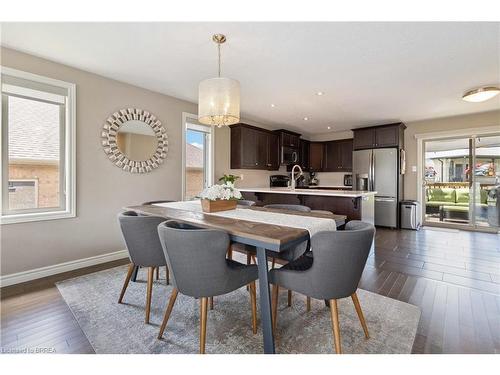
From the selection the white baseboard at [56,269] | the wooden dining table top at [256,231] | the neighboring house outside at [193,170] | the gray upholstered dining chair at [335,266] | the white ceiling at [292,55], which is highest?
the white ceiling at [292,55]

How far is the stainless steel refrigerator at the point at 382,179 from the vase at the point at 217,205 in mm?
4153

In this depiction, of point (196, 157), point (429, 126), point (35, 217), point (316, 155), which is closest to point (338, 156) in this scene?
point (316, 155)

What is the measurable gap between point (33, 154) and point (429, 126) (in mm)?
7033

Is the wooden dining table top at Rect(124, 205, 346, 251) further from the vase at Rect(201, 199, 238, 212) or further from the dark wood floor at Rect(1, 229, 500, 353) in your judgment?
the dark wood floor at Rect(1, 229, 500, 353)

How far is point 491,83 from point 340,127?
9.76 feet

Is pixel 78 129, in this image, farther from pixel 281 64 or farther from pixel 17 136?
pixel 281 64

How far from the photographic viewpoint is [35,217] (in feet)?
8.61

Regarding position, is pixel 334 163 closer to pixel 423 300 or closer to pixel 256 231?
pixel 423 300

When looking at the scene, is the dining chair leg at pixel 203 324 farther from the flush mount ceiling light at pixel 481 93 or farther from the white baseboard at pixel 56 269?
the flush mount ceiling light at pixel 481 93

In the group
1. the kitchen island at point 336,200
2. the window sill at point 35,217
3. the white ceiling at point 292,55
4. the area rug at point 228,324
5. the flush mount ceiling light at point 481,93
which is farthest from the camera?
the kitchen island at point 336,200

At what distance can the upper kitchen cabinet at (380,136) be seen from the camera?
529 cm

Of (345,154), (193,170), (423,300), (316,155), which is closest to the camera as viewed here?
(423,300)

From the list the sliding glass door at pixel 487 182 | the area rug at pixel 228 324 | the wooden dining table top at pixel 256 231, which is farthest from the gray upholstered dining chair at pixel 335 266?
the sliding glass door at pixel 487 182
